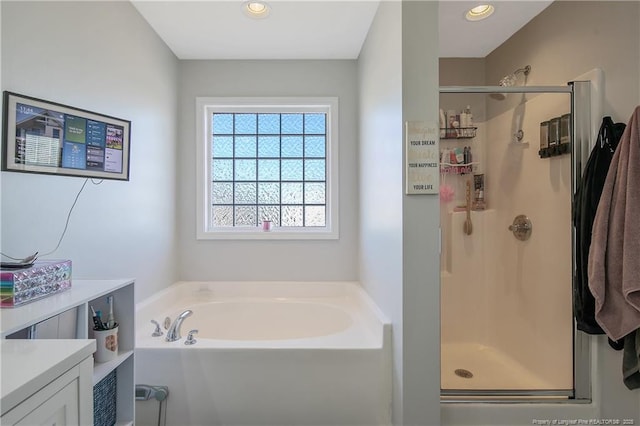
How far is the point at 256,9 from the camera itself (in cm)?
187

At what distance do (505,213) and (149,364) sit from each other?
98.1 inches

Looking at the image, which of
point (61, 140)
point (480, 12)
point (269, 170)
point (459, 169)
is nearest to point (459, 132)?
point (459, 169)

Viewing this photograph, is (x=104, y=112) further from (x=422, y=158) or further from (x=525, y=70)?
(x=525, y=70)

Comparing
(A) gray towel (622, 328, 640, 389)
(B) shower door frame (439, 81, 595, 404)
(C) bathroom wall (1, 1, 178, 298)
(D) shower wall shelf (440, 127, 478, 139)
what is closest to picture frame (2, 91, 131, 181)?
(C) bathroom wall (1, 1, 178, 298)

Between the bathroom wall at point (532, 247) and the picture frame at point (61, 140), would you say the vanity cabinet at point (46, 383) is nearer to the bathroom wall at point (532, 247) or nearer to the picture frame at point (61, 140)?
the picture frame at point (61, 140)

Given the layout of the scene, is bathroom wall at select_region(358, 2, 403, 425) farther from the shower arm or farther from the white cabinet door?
the white cabinet door

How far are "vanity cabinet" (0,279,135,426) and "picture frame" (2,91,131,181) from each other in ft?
1.76

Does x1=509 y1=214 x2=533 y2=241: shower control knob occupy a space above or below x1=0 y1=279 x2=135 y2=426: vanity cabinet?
above

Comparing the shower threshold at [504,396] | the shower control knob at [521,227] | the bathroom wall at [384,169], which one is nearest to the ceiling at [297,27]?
the bathroom wall at [384,169]

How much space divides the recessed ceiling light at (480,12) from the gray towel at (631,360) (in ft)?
6.37

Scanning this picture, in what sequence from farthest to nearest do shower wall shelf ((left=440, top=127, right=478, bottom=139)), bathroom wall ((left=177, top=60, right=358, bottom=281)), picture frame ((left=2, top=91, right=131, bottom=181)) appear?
bathroom wall ((left=177, top=60, right=358, bottom=281)) < shower wall shelf ((left=440, top=127, right=478, bottom=139)) < picture frame ((left=2, top=91, right=131, bottom=181))

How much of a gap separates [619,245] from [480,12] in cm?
159

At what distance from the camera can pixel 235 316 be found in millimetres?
2363

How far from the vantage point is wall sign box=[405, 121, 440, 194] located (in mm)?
1374
